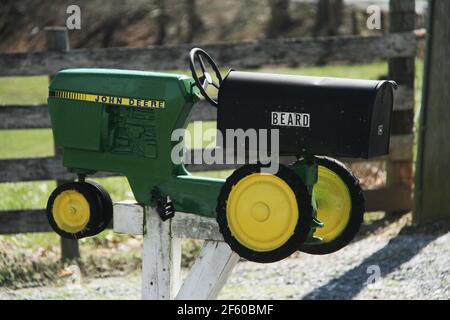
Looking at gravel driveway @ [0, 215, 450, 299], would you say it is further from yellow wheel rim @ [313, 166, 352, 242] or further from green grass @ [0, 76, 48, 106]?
green grass @ [0, 76, 48, 106]

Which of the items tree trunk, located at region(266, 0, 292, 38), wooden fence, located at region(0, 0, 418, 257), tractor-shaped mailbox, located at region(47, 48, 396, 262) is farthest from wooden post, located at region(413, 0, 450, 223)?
tree trunk, located at region(266, 0, 292, 38)

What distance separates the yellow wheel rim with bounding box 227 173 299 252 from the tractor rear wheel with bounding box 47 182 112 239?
61 centimetres

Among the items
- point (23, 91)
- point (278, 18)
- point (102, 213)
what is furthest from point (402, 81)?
point (278, 18)

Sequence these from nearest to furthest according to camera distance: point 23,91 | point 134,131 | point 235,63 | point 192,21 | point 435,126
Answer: point 134,131
point 435,126
point 235,63
point 23,91
point 192,21

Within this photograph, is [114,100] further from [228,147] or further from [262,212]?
[262,212]

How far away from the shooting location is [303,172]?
10.8 ft

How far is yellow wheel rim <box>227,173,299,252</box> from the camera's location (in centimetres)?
319

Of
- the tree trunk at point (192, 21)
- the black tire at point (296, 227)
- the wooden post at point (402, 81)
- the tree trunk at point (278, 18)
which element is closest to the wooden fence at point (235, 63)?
the wooden post at point (402, 81)

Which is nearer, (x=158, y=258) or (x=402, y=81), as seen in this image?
(x=158, y=258)

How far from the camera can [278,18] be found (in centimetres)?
1864

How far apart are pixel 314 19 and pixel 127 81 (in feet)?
51.2

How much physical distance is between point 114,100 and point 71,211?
0.49 meters
